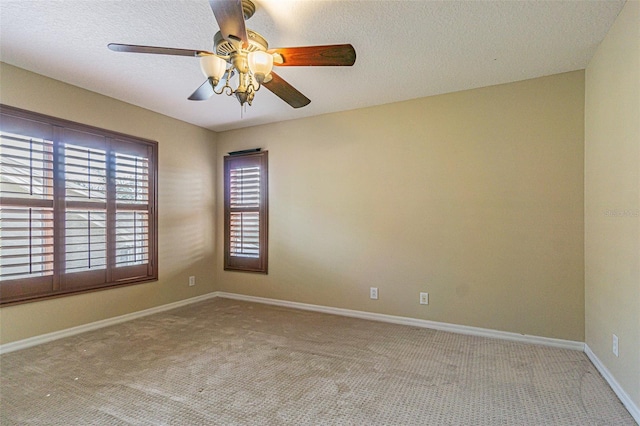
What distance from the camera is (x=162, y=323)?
3.60m

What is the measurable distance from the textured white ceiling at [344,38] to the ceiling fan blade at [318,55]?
0.36 meters

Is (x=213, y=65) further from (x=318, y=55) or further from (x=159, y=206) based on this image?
(x=159, y=206)

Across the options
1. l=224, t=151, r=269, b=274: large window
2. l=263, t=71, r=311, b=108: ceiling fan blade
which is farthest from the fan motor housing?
l=224, t=151, r=269, b=274: large window

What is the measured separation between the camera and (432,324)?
3438 millimetres

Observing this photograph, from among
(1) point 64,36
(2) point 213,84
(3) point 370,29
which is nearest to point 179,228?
(1) point 64,36

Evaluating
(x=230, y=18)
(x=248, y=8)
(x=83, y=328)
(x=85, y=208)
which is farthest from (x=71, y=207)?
(x=230, y=18)

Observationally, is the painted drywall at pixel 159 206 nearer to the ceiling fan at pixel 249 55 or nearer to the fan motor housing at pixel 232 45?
the ceiling fan at pixel 249 55

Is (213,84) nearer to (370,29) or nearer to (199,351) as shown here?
(370,29)

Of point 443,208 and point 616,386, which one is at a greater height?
point 443,208

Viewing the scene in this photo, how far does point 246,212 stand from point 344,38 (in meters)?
2.93

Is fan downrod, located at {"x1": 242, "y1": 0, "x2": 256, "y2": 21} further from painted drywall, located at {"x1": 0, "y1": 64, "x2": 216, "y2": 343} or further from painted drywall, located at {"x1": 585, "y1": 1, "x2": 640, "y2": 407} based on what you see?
painted drywall, located at {"x1": 0, "y1": 64, "x2": 216, "y2": 343}

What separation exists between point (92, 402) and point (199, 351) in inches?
34.1

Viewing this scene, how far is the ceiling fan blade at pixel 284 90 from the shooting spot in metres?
2.15

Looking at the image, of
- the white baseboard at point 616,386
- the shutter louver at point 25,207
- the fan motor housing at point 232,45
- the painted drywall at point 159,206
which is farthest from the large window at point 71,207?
the white baseboard at point 616,386
